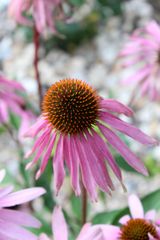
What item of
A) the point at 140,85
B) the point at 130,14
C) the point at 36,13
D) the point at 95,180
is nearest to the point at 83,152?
the point at 95,180

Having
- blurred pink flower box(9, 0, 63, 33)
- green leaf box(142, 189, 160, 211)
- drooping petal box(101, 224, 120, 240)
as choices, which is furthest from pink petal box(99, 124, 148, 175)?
blurred pink flower box(9, 0, 63, 33)

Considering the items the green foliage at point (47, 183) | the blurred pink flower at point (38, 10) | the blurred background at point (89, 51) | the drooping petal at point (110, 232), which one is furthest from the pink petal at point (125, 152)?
the blurred background at point (89, 51)

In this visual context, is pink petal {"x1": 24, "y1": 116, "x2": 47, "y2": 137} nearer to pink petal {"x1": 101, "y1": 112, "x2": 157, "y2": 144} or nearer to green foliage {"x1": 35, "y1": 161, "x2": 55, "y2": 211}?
pink petal {"x1": 101, "y1": 112, "x2": 157, "y2": 144}

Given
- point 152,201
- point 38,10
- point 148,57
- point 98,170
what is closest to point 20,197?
point 98,170

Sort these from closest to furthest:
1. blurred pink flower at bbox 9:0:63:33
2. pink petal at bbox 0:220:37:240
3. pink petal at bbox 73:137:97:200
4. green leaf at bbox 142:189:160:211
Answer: pink petal at bbox 0:220:37:240 → pink petal at bbox 73:137:97:200 → green leaf at bbox 142:189:160:211 → blurred pink flower at bbox 9:0:63:33

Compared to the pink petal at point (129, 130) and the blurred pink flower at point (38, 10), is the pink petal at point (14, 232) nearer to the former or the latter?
the pink petal at point (129, 130)

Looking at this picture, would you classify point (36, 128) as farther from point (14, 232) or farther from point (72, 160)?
point (14, 232)
